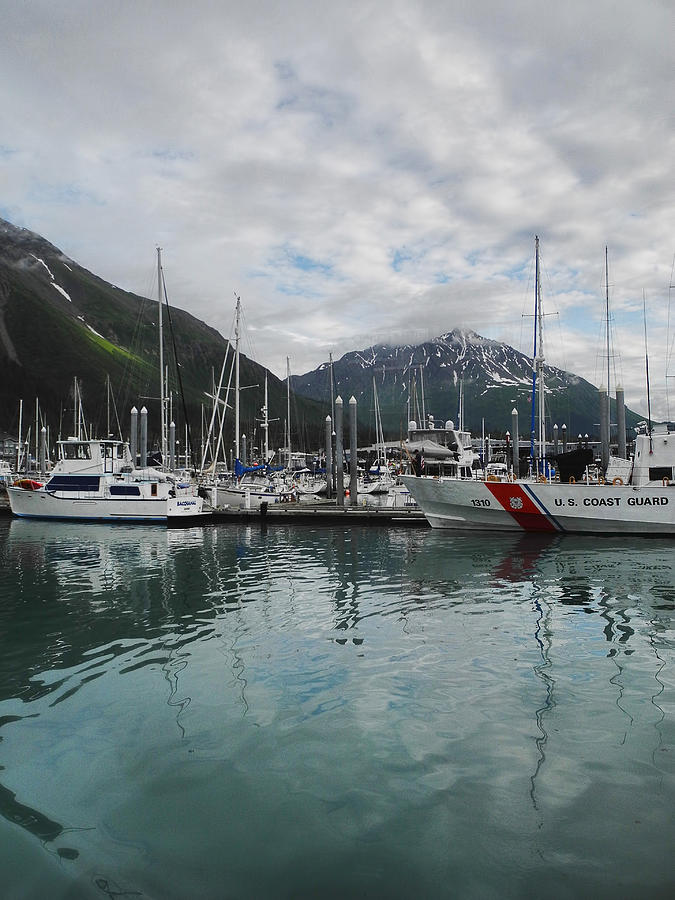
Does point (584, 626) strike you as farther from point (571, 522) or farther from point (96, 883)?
point (571, 522)

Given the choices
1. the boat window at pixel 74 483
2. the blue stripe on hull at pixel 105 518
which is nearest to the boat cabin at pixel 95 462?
the boat window at pixel 74 483

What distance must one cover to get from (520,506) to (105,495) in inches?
979

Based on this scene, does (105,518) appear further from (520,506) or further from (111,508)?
(520,506)

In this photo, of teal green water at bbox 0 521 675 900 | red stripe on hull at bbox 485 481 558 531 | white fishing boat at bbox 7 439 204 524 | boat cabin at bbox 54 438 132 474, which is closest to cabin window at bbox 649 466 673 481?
red stripe on hull at bbox 485 481 558 531

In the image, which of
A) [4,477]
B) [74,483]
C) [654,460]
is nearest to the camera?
[654,460]

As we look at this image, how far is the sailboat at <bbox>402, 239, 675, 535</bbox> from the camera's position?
28078 millimetres

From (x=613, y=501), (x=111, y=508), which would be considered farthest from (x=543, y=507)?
(x=111, y=508)

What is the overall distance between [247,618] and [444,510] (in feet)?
66.6

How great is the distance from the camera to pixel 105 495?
38156 millimetres

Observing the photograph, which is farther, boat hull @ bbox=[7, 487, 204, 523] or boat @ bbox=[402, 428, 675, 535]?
boat hull @ bbox=[7, 487, 204, 523]

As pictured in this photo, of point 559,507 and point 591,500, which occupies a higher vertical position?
point 591,500

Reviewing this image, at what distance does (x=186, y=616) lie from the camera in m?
13.6

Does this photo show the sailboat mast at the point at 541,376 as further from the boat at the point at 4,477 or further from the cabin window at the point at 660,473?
the boat at the point at 4,477

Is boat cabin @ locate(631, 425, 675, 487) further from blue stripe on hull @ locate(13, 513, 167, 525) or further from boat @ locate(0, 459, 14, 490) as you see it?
boat @ locate(0, 459, 14, 490)
